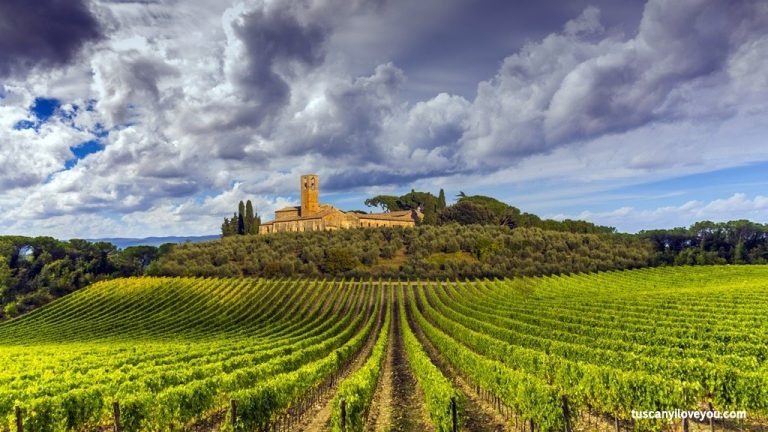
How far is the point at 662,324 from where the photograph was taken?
99.0 feet

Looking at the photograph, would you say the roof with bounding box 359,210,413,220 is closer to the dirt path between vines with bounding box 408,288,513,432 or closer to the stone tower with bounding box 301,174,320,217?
the stone tower with bounding box 301,174,320,217

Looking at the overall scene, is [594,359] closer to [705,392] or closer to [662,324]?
[705,392]

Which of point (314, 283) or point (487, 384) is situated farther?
point (314, 283)

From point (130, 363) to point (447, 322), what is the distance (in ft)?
91.4

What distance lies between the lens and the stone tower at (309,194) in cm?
14662

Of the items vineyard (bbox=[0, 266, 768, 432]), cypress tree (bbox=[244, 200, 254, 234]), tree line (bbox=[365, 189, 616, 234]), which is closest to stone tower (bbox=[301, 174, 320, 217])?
cypress tree (bbox=[244, 200, 254, 234])

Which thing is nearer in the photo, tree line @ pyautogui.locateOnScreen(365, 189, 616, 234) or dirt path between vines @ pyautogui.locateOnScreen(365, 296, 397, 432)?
dirt path between vines @ pyautogui.locateOnScreen(365, 296, 397, 432)

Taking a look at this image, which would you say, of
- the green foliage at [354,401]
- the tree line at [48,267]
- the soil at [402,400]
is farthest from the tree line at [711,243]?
the tree line at [48,267]

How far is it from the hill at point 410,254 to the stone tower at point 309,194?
1146 inches

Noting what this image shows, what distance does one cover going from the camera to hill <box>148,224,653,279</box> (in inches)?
3612

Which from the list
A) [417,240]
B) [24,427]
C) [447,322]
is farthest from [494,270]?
[24,427]

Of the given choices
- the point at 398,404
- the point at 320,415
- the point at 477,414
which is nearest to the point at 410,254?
the point at 398,404

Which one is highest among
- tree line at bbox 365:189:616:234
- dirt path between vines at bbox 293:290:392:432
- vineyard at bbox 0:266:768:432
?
tree line at bbox 365:189:616:234

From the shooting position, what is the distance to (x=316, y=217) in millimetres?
131750
